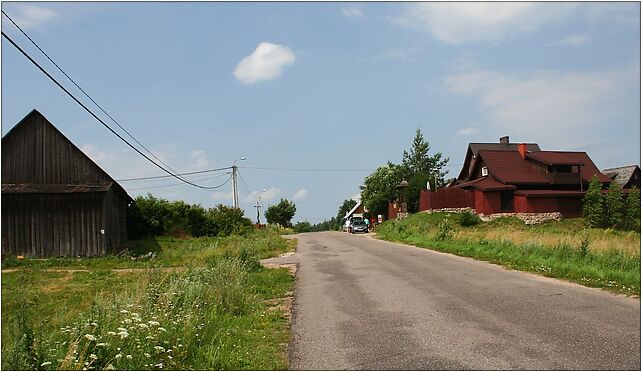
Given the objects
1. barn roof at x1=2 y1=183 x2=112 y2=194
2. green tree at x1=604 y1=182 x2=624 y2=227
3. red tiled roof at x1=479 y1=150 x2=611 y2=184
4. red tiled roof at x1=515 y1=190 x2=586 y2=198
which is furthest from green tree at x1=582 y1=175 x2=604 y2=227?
barn roof at x1=2 y1=183 x2=112 y2=194

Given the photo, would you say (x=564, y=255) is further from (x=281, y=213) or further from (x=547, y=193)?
(x=281, y=213)

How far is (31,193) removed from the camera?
85.6 ft

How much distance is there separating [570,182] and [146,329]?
49.9 m

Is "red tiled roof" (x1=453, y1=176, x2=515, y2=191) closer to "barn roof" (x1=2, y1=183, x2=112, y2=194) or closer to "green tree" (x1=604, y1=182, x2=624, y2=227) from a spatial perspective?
"green tree" (x1=604, y1=182, x2=624, y2=227)

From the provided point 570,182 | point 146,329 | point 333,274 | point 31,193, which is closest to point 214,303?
point 146,329

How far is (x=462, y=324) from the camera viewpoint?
877cm

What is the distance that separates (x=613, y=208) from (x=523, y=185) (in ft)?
25.2

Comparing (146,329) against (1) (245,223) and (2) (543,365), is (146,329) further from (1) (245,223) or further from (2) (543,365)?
(1) (245,223)

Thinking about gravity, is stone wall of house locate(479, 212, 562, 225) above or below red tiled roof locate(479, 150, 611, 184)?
below

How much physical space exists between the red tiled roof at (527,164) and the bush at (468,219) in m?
5.34

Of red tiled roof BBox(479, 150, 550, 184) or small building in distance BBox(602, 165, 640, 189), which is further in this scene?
small building in distance BBox(602, 165, 640, 189)

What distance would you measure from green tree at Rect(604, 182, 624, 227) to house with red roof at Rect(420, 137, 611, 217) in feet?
11.9

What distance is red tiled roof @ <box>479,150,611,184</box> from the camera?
49.8m

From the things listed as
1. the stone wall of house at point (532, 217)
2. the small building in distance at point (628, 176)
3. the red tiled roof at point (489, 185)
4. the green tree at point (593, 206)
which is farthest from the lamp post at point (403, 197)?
the small building in distance at point (628, 176)
